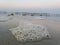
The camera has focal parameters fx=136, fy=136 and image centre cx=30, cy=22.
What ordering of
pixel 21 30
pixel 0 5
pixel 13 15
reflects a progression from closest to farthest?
pixel 21 30
pixel 0 5
pixel 13 15

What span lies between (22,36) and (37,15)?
175cm

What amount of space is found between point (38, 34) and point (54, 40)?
28cm

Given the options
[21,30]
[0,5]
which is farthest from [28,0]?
[21,30]

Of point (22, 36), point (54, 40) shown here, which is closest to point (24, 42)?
point (22, 36)

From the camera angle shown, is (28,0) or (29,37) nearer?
(29,37)

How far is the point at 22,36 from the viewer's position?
218cm

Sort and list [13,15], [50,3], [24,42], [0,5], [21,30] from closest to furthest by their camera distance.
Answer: [24,42]
[21,30]
[50,3]
[0,5]
[13,15]

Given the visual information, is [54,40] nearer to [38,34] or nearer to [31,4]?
[38,34]

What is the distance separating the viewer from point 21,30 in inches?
91.0

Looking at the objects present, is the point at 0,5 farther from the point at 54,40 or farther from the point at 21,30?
the point at 54,40

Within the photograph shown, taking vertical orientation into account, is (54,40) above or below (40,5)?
below

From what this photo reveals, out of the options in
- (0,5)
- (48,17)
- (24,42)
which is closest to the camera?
(24,42)

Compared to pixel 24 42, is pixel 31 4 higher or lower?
higher

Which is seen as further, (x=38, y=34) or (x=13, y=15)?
(x=13, y=15)
